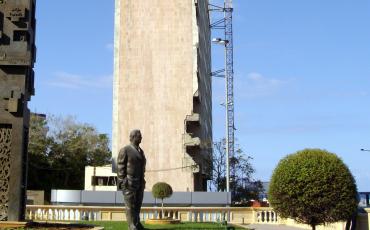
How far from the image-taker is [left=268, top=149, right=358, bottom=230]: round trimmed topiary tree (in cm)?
1719

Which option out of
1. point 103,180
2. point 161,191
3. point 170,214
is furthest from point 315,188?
point 103,180

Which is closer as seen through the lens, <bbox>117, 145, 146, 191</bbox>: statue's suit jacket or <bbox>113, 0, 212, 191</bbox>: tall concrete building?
<bbox>117, 145, 146, 191</bbox>: statue's suit jacket

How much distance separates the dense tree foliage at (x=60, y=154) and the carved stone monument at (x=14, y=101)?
52042mm

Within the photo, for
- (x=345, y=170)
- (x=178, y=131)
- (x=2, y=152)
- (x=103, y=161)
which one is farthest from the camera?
(x=103, y=161)

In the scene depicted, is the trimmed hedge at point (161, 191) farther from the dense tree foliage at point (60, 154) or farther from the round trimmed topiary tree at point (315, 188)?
the dense tree foliage at point (60, 154)

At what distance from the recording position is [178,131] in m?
58.4

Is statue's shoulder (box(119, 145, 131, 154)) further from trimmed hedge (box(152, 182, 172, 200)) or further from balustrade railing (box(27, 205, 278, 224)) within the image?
balustrade railing (box(27, 205, 278, 224))

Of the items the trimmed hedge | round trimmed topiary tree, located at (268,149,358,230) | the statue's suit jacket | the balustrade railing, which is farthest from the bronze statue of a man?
the balustrade railing

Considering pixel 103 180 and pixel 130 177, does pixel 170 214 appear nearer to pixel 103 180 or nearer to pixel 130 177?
pixel 130 177

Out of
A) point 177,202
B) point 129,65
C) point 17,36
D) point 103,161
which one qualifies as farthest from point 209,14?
point 17,36

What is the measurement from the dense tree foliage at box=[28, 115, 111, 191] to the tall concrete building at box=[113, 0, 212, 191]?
16.9 metres

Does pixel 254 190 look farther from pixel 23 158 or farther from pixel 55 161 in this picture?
pixel 23 158

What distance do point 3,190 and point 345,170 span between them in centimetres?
1092

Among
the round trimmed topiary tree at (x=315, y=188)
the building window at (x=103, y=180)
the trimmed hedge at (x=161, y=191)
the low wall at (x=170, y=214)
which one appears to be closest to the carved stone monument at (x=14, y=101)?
the round trimmed topiary tree at (x=315, y=188)
